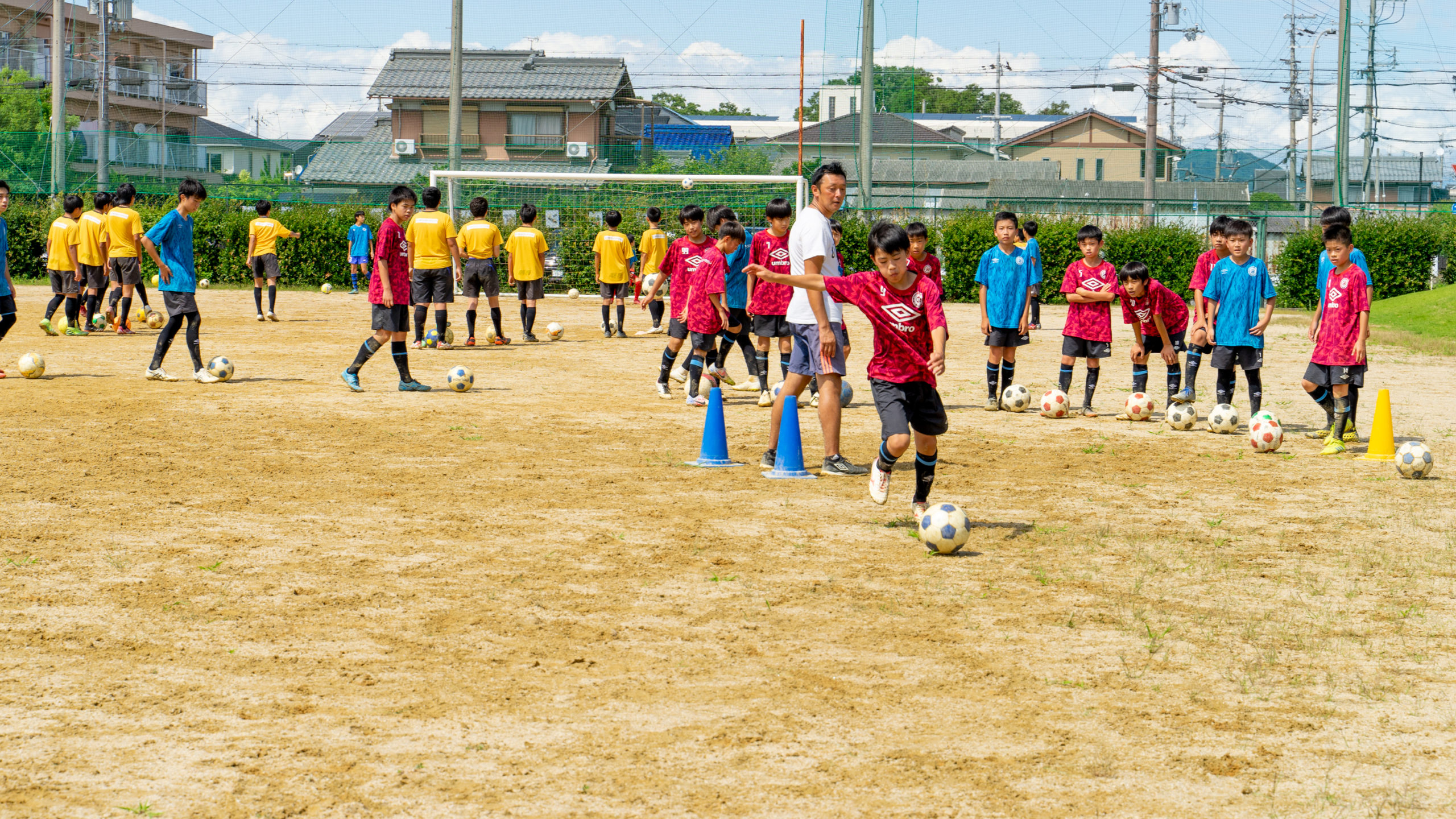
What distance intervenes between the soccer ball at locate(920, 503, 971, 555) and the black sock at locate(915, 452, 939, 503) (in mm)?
585

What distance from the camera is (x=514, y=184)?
32.0m

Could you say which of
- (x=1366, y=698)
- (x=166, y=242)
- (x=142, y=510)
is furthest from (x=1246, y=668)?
(x=166, y=242)

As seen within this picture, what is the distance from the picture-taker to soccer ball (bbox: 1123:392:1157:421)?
467 inches

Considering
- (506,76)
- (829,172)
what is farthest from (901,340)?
(506,76)

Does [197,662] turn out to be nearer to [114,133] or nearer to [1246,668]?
[1246,668]

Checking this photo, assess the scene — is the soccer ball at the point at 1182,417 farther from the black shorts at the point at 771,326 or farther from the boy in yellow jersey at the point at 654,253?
the boy in yellow jersey at the point at 654,253

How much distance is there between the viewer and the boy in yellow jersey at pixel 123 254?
15.7m

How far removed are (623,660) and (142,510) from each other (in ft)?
12.8

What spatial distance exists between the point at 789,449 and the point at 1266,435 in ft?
12.7

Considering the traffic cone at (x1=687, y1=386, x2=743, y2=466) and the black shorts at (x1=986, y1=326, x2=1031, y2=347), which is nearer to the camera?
the traffic cone at (x1=687, y1=386, x2=743, y2=466)

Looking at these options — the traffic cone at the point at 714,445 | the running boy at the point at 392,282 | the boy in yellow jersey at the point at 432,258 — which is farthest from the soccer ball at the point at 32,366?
the traffic cone at the point at 714,445

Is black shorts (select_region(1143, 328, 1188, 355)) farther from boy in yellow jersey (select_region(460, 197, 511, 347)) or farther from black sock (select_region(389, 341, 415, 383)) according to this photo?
boy in yellow jersey (select_region(460, 197, 511, 347))

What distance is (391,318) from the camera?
1251 centimetres

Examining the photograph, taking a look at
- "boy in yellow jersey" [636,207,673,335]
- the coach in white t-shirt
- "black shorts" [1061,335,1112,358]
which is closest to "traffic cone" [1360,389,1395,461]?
"black shorts" [1061,335,1112,358]
